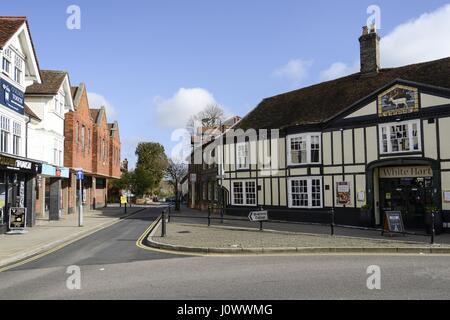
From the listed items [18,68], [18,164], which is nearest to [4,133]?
[18,164]

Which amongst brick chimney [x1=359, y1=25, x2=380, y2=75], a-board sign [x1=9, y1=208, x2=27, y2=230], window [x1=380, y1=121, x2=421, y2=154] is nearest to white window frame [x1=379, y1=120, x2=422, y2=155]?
window [x1=380, y1=121, x2=421, y2=154]

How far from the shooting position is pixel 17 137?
21.1m

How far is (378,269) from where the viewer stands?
9977 mm

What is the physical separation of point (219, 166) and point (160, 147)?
154 feet

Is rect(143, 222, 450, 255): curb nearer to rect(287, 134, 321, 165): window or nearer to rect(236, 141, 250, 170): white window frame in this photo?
rect(287, 134, 321, 165): window

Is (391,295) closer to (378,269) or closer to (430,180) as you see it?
(378,269)

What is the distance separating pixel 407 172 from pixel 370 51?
8.52 metres

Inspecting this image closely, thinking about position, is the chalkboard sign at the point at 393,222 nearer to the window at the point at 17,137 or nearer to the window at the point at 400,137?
the window at the point at 400,137

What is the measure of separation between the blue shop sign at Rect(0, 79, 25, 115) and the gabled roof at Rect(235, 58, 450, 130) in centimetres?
1503

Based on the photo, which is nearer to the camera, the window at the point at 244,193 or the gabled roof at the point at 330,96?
the gabled roof at the point at 330,96

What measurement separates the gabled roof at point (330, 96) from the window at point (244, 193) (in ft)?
13.3

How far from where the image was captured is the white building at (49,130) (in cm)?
2505

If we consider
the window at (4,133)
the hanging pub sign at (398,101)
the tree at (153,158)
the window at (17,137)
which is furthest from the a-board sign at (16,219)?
the tree at (153,158)
